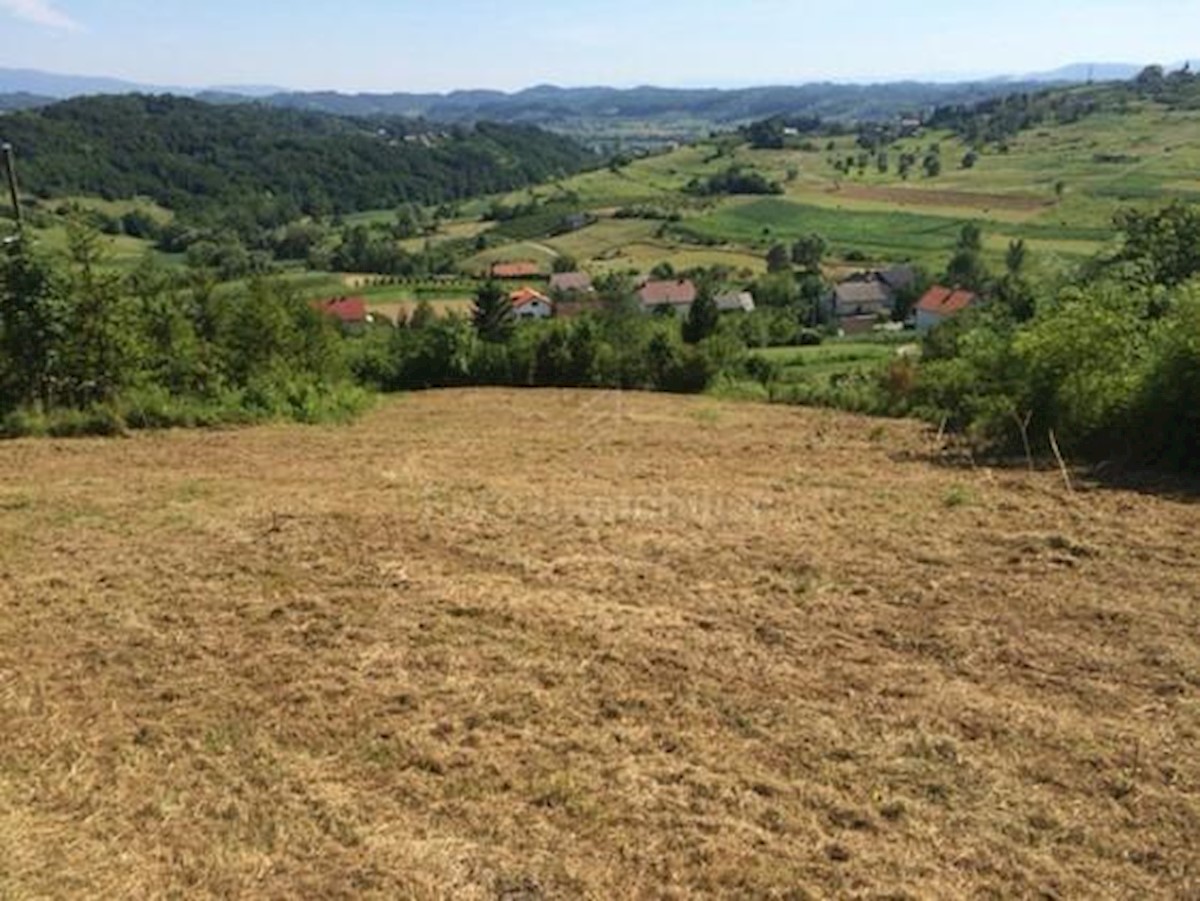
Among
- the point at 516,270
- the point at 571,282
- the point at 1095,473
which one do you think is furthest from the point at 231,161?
the point at 1095,473

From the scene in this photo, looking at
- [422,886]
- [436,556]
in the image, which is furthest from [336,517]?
[422,886]

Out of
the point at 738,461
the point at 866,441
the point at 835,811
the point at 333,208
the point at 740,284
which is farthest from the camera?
the point at 333,208

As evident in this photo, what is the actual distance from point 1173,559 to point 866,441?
8152mm

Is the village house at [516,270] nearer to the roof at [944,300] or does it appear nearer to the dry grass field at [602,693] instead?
the roof at [944,300]

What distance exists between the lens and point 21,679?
24.4ft

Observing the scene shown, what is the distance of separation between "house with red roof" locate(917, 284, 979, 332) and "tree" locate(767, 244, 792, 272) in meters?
20.9

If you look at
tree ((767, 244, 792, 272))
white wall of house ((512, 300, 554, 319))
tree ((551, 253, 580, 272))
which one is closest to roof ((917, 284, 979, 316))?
tree ((767, 244, 792, 272))

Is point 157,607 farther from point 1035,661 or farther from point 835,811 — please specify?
point 1035,661

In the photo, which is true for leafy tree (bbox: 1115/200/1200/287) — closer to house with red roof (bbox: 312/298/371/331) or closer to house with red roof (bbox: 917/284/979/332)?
house with red roof (bbox: 917/284/979/332)

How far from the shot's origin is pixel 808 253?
296 feet

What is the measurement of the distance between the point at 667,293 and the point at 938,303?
19.8m

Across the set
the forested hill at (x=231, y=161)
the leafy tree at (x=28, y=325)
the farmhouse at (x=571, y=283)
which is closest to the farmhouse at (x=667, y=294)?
the farmhouse at (x=571, y=283)

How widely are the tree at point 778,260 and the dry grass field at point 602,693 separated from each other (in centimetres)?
7754

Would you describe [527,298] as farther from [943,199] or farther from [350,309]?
[943,199]
